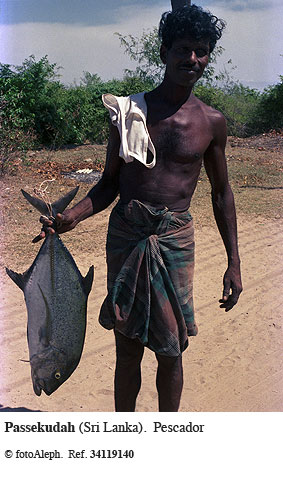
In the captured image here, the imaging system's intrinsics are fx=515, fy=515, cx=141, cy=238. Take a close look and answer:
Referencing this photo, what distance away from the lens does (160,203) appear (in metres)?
2.16

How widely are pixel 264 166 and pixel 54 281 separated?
9.10 metres

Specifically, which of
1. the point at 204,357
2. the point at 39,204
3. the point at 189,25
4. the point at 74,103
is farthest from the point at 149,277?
the point at 74,103

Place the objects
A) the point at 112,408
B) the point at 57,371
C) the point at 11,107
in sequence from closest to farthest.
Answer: the point at 57,371, the point at 112,408, the point at 11,107

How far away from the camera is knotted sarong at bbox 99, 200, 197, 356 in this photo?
6.97 ft

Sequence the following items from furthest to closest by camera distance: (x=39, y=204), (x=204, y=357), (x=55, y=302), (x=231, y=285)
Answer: (x=204, y=357)
(x=231, y=285)
(x=55, y=302)
(x=39, y=204)

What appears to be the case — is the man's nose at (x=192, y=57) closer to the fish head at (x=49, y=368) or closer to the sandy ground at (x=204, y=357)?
the fish head at (x=49, y=368)

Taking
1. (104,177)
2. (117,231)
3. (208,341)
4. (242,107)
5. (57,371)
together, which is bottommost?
(242,107)

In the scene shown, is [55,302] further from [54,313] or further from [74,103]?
[74,103]

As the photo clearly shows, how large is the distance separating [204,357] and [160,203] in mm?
1732

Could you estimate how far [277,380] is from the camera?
3.30 meters

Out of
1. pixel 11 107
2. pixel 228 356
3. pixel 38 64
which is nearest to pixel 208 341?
pixel 228 356

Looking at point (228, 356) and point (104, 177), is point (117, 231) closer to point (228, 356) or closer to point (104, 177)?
point (104, 177)

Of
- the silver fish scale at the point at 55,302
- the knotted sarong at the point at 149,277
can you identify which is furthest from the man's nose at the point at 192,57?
the silver fish scale at the point at 55,302

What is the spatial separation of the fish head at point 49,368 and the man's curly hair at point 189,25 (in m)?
1.32
